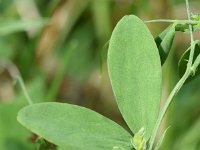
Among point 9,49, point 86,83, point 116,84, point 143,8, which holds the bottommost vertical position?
Result: point 86,83

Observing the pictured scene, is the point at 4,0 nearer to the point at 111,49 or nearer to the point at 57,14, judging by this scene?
the point at 57,14

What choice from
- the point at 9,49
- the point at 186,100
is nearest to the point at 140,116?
the point at 186,100

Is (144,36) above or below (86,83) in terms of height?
above

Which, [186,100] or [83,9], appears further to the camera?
[83,9]

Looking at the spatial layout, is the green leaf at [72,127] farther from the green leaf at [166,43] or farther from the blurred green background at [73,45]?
the blurred green background at [73,45]

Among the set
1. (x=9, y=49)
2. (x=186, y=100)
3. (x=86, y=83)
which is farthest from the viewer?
(x=86, y=83)

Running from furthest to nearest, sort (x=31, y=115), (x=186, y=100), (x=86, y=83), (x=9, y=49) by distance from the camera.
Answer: (x=86, y=83), (x=9, y=49), (x=186, y=100), (x=31, y=115)

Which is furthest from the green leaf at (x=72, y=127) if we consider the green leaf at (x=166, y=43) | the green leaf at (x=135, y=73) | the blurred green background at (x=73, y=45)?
the blurred green background at (x=73, y=45)
